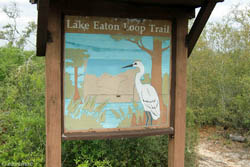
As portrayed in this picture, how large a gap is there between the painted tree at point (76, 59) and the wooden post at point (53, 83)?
0.10m

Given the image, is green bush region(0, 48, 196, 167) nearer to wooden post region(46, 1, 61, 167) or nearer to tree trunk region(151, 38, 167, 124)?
wooden post region(46, 1, 61, 167)

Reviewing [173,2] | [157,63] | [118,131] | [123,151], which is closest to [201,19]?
[173,2]

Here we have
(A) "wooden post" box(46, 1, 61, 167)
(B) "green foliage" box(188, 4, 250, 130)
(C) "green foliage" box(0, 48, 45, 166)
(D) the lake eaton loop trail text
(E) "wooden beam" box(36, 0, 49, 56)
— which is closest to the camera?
(E) "wooden beam" box(36, 0, 49, 56)

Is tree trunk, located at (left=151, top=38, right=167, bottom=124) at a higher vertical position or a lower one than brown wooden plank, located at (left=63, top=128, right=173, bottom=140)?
higher

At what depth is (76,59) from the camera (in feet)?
9.25

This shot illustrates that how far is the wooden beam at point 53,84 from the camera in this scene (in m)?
2.71

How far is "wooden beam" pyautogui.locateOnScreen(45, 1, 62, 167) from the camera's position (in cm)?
271

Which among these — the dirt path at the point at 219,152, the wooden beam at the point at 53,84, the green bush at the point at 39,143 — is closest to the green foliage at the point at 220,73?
the dirt path at the point at 219,152

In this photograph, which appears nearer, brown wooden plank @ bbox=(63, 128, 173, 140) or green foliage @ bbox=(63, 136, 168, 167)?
brown wooden plank @ bbox=(63, 128, 173, 140)

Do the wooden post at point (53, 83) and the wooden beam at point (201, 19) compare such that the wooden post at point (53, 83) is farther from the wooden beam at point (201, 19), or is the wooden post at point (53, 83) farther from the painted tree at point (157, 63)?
the wooden beam at point (201, 19)

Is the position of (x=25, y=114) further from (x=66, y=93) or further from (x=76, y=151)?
(x=66, y=93)

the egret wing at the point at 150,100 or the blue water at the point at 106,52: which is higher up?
the blue water at the point at 106,52

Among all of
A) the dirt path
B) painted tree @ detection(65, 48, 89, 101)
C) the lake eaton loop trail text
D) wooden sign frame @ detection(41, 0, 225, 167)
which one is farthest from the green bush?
the lake eaton loop trail text

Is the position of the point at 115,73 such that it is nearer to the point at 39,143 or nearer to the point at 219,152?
the point at 39,143
